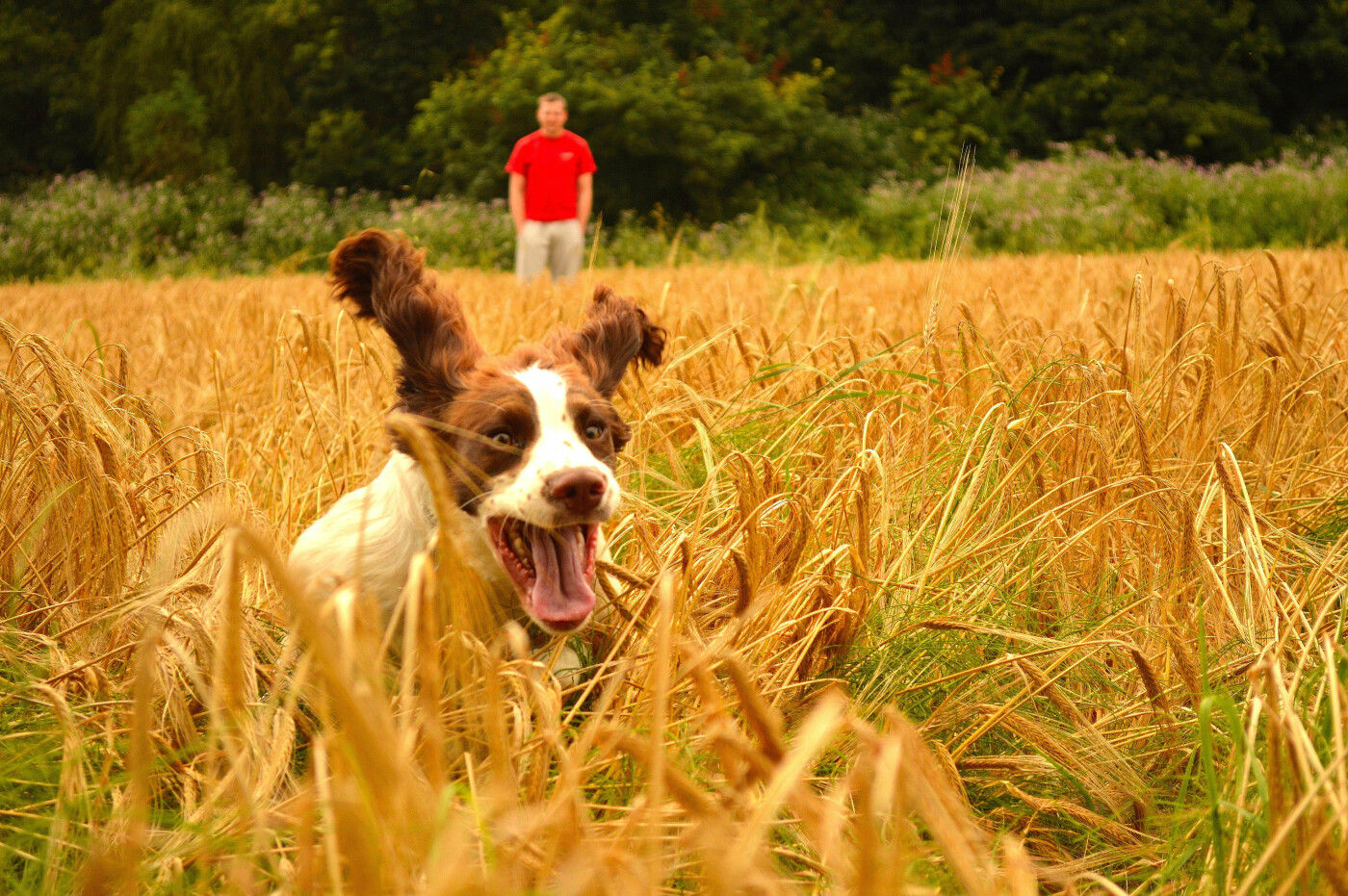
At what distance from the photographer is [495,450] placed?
2.08 m

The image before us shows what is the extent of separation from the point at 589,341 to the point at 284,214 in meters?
18.5

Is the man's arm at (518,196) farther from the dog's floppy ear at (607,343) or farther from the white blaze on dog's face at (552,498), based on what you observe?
the white blaze on dog's face at (552,498)

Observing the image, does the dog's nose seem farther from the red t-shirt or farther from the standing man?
the red t-shirt

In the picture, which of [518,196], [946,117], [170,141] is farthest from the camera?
[170,141]

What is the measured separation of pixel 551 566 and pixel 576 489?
0.20m

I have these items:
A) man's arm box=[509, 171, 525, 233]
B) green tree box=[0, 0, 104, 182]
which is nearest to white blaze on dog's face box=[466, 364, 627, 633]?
man's arm box=[509, 171, 525, 233]

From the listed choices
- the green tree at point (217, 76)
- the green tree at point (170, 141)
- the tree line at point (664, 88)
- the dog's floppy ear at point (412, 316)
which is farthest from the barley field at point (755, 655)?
the green tree at point (217, 76)

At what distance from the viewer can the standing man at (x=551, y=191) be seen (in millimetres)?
10164

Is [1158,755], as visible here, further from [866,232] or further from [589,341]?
[866,232]

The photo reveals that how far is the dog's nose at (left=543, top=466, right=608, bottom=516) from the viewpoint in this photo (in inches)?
74.3

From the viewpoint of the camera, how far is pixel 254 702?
1.81m

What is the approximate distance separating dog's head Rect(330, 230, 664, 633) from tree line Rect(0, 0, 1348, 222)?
1683 cm

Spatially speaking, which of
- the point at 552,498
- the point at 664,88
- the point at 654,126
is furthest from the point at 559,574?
the point at 664,88

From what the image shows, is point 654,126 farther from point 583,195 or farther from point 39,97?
point 39,97
